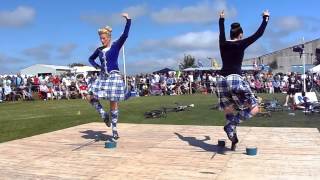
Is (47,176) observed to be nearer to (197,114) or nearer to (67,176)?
(67,176)

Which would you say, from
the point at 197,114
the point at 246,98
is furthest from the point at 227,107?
the point at 197,114

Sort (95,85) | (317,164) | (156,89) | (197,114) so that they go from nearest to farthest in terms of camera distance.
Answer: (317,164) → (95,85) → (197,114) → (156,89)

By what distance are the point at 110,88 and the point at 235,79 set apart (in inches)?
88.3

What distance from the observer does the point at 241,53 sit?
23.1ft

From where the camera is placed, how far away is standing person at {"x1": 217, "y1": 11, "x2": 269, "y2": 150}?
22.8 ft

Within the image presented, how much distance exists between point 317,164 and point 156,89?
25722 millimetres

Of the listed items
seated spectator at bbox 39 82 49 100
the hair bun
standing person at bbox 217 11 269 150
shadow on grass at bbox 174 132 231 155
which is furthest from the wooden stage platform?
seated spectator at bbox 39 82 49 100

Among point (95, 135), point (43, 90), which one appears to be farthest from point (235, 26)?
point (43, 90)

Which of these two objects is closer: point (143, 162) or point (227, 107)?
point (143, 162)

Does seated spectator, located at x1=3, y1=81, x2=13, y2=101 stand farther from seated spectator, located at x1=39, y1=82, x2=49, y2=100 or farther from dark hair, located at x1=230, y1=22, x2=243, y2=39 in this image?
dark hair, located at x1=230, y1=22, x2=243, y2=39

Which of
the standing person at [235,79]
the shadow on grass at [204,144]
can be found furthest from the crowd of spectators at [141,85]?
the standing person at [235,79]

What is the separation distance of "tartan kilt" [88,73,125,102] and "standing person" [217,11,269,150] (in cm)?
185

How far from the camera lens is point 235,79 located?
696 cm

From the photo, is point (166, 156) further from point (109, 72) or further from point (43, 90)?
point (43, 90)
